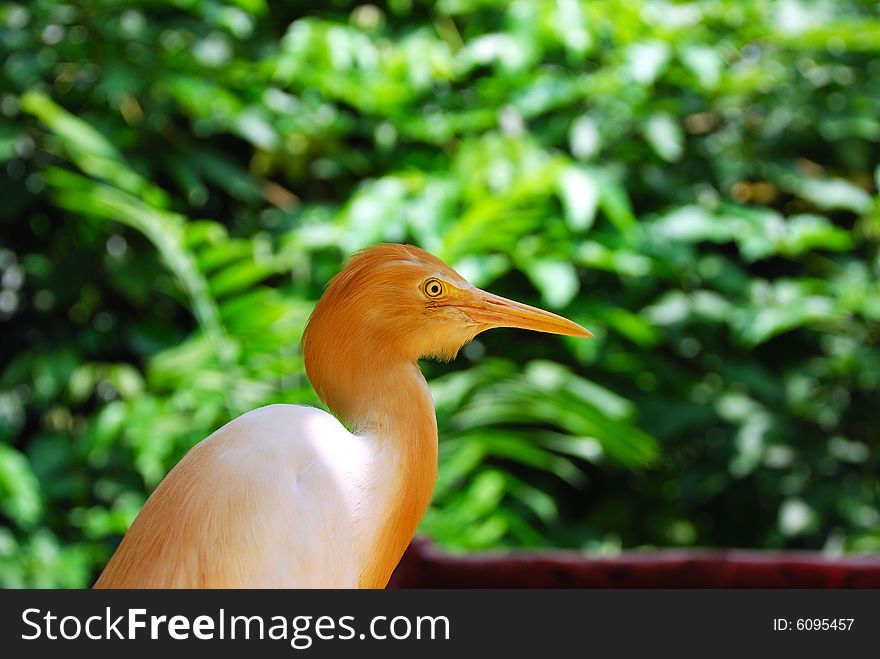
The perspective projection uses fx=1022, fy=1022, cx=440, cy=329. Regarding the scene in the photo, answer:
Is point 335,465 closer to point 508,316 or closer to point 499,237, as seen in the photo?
point 508,316

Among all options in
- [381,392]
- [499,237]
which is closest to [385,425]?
[381,392]

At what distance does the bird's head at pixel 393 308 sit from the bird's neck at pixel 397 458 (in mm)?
26

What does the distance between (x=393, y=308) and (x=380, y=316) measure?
1cm

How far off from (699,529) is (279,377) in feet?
3.35

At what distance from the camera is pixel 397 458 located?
70 centimetres

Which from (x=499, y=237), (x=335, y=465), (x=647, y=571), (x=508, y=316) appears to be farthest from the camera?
(x=499, y=237)

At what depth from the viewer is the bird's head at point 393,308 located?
0.74 meters

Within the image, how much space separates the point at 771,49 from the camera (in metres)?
2.15

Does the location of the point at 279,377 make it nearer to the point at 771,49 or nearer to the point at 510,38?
the point at 510,38

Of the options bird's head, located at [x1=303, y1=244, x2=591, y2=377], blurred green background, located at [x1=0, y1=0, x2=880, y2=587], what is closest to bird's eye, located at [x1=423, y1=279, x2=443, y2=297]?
bird's head, located at [x1=303, y1=244, x2=591, y2=377]

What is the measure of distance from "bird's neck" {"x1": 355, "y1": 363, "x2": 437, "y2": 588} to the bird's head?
0.03 m

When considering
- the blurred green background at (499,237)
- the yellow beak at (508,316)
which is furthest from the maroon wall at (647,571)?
the blurred green background at (499,237)
